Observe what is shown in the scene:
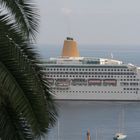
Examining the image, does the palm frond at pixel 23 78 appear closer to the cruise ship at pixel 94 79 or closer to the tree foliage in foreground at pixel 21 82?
the tree foliage in foreground at pixel 21 82

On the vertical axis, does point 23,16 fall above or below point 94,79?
above

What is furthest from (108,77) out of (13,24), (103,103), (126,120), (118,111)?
(13,24)

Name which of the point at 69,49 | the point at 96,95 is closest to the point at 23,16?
the point at 96,95

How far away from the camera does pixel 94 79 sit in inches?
1615

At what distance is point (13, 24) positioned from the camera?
3.93 m

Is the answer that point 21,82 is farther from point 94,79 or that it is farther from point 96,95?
point 94,79

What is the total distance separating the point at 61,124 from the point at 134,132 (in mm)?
3658

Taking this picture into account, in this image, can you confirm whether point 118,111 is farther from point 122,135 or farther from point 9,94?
point 9,94

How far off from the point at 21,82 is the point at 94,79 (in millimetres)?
37393

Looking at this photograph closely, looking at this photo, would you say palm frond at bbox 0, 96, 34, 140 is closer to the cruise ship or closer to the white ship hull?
the white ship hull

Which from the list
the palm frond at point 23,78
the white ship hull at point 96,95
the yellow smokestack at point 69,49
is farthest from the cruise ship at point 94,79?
the palm frond at point 23,78

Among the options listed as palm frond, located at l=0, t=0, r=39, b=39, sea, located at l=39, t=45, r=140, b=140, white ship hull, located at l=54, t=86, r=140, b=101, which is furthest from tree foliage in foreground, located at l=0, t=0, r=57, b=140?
white ship hull, located at l=54, t=86, r=140, b=101

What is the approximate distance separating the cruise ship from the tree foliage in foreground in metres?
36.0

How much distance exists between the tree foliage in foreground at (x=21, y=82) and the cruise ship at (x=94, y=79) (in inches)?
1419
